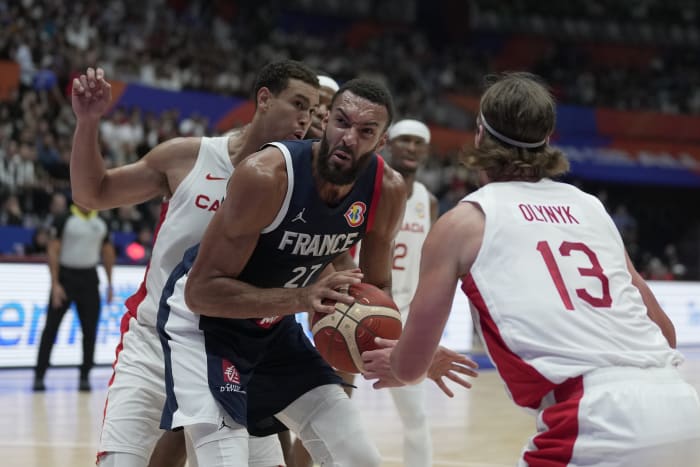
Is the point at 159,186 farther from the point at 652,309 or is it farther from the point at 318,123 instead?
the point at 652,309

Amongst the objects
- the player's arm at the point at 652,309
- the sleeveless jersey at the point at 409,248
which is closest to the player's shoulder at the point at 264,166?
the player's arm at the point at 652,309

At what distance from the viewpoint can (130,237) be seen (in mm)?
13547

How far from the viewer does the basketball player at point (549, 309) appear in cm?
A: 246

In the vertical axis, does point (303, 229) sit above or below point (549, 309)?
below

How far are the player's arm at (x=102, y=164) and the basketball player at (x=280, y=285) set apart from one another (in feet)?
1.59

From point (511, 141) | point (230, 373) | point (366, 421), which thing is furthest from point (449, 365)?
point (366, 421)

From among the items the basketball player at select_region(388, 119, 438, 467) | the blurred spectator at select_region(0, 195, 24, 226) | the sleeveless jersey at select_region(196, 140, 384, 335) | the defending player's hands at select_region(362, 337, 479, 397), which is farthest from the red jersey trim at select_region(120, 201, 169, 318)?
the blurred spectator at select_region(0, 195, 24, 226)

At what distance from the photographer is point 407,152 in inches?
258

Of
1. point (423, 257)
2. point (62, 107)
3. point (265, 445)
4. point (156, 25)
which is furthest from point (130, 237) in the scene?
point (423, 257)

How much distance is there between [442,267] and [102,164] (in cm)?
191

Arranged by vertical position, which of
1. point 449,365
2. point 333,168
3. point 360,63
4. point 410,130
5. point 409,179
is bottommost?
point 360,63

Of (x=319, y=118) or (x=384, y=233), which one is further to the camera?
(x=319, y=118)

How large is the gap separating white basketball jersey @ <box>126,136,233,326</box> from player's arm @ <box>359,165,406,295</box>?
649mm

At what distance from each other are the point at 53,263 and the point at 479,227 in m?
7.83
